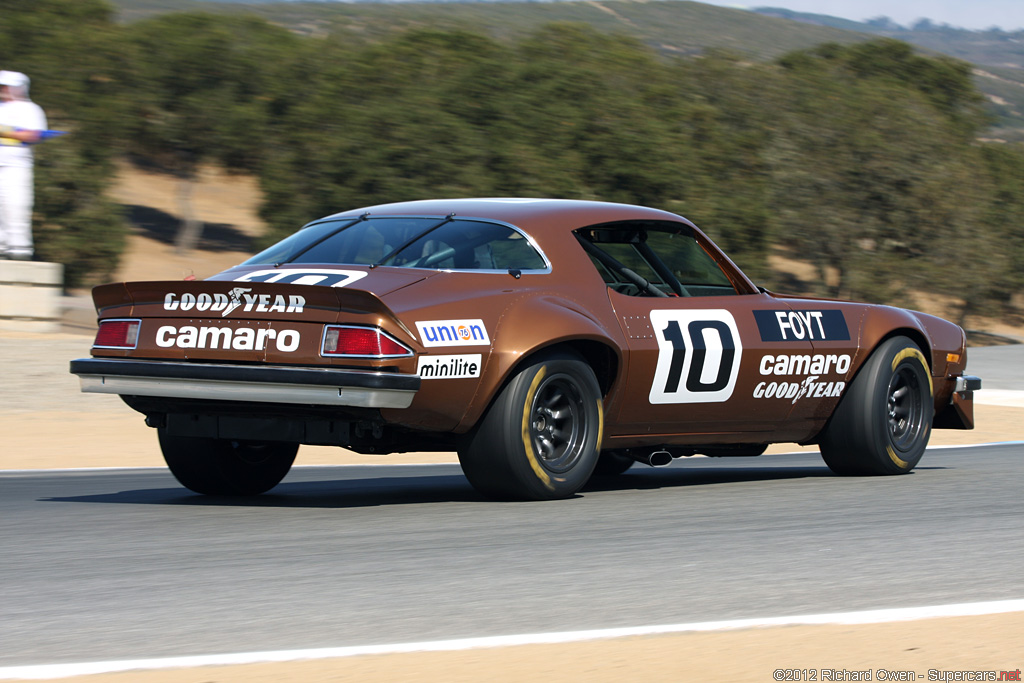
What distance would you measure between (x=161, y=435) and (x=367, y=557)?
7.23 feet

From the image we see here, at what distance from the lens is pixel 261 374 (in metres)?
5.90

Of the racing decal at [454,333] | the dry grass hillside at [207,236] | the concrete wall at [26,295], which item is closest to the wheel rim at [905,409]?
the racing decal at [454,333]

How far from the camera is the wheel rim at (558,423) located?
6414 millimetres

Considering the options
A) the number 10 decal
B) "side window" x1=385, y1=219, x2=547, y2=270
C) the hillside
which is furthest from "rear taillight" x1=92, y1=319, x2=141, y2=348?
the hillside

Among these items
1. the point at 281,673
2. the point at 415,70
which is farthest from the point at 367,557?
the point at 415,70

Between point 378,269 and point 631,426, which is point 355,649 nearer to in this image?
point 378,269

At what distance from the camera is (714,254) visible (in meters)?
7.80

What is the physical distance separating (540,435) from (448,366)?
2.22 ft

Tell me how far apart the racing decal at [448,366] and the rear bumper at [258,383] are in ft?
0.28

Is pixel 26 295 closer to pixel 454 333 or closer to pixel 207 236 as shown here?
pixel 454 333

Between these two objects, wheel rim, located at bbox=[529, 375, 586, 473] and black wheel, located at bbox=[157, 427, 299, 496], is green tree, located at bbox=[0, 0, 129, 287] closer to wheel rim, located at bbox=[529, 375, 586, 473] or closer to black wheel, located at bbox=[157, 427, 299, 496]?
black wheel, located at bbox=[157, 427, 299, 496]

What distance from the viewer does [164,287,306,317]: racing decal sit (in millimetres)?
5996

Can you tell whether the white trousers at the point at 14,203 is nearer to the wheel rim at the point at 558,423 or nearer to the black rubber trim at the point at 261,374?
the black rubber trim at the point at 261,374

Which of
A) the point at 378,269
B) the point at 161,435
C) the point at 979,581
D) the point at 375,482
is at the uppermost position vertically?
the point at 378,269
